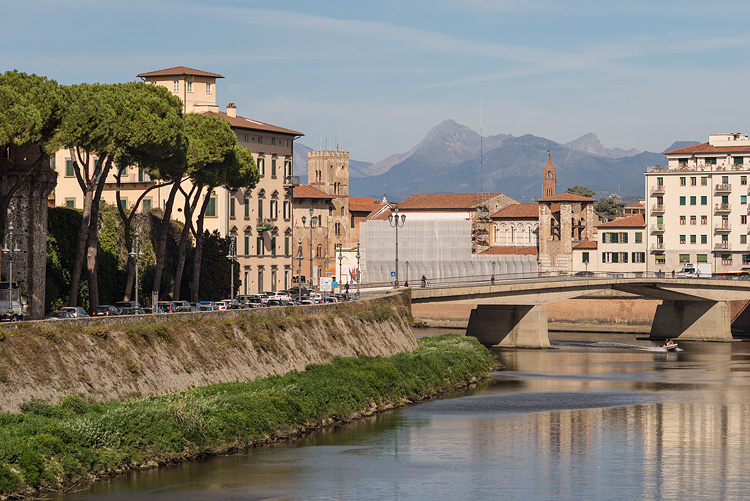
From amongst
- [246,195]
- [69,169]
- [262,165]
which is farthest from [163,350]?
[262,165]

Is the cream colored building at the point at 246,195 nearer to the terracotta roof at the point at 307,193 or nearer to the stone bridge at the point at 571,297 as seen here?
the stone bridge at the point at 571,297

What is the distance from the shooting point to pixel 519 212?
17650 cm

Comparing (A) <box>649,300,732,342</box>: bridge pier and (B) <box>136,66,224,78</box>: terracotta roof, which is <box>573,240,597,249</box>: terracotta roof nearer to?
(A) <box>649,300,732,342</box>: bridge pier

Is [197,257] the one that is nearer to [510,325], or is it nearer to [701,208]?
[510,325]

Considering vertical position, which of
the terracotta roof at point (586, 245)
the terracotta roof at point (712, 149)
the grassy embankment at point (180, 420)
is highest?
the terracotta roof at point (712, 149)

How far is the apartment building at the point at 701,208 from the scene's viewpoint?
14250 centimetres

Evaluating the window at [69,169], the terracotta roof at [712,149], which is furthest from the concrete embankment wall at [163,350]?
the terracotta roof at [712,149]

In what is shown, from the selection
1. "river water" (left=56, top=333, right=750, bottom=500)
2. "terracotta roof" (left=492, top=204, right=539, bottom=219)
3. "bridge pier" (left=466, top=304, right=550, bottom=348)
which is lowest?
"river water" (left=56, top=333, right=750, bottom=500)

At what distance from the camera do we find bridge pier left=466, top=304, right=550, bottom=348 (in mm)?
107688

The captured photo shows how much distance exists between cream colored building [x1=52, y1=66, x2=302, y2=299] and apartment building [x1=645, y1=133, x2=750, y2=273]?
53.9 meters

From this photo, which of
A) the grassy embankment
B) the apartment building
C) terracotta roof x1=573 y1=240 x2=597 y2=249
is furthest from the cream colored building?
the apartment building

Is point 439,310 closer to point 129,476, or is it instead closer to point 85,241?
point 85,241

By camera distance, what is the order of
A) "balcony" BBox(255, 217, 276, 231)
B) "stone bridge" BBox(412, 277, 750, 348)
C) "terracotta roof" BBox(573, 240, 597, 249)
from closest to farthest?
"stone bridge" BBox(412, 277, 750, 348)
"balcony" BBox(255, 217, 276, 231)
"terracotta roof" BBox(573, 240, 597, 249)

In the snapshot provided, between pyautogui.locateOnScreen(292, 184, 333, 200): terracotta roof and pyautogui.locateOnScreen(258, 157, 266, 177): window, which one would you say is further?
pyautogui.locateOnScreen(292, 184, 333, 200): terracotta roof
